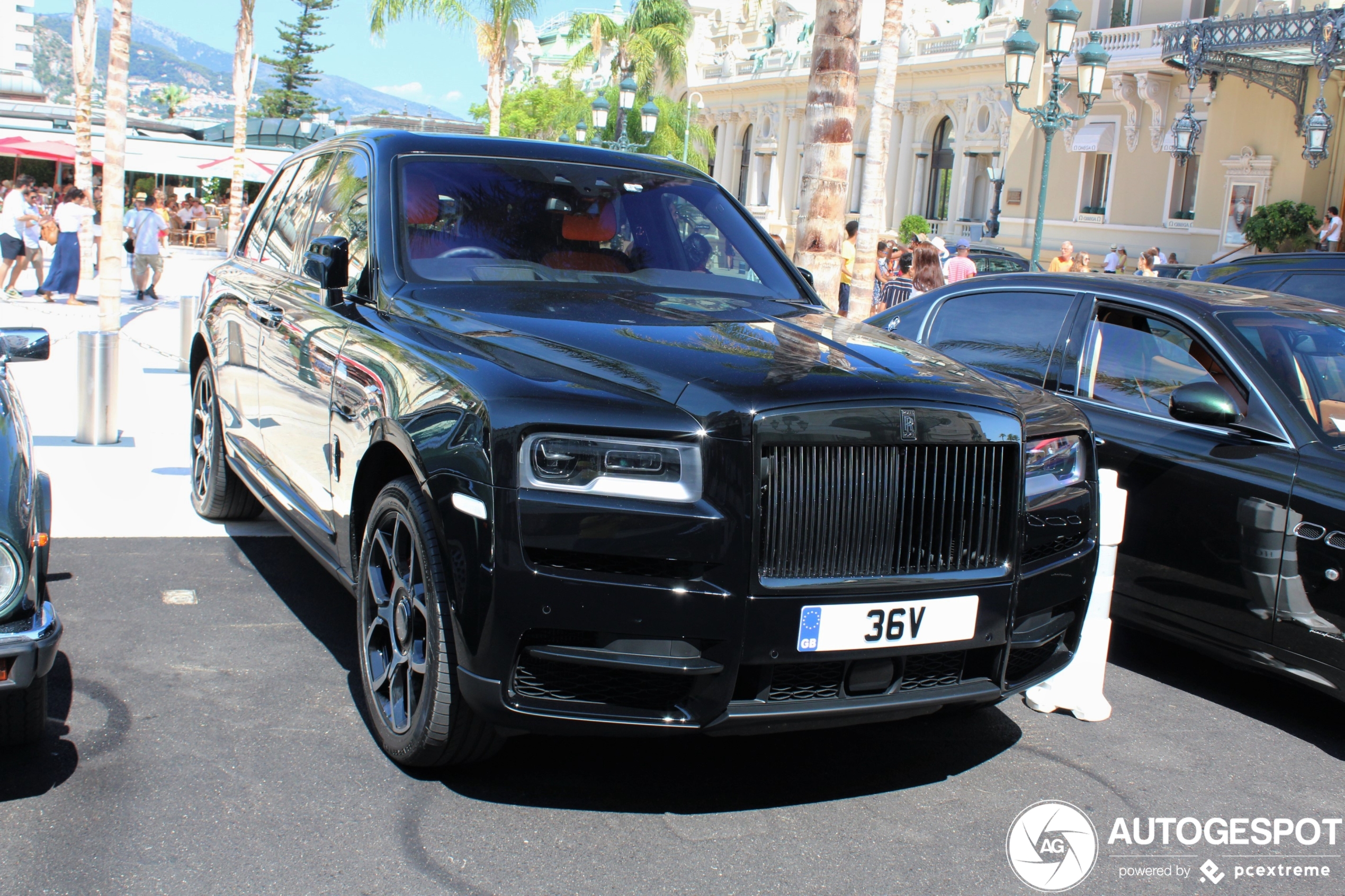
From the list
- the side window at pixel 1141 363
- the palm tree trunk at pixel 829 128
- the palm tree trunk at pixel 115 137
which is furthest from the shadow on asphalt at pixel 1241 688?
the palm tree trunk at pixel 115 137

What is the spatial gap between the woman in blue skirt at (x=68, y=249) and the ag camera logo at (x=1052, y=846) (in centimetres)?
1861

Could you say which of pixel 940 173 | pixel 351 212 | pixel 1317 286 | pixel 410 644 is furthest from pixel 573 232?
pixel 940 173

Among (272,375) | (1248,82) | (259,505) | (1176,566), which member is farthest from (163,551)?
(1248,82)

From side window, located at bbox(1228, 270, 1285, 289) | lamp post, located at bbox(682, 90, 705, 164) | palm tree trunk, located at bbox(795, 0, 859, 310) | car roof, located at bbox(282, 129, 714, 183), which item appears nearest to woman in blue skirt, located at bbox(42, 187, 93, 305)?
A: palm tree trunk, located at bbox(795, 0, 859, 310)

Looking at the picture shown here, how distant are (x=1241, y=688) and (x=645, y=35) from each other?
4861 centimetres

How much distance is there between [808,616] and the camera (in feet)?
10.4

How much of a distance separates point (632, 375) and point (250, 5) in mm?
27583

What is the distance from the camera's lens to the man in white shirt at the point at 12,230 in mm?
18906

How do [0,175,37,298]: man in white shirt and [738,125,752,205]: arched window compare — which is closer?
[0,175,37,298]: man in white shirt

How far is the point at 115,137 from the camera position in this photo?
12367mm

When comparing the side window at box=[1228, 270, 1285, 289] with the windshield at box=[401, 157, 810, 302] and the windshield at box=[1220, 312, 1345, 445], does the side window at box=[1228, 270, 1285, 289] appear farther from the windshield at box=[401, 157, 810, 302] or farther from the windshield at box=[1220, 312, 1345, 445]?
the windshield at box=[401, 157, 810, 302]

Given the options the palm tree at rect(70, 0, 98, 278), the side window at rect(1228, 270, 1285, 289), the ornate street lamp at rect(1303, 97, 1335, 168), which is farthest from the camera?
the ornate street lamp at rect(1303, 97, 1335, 168)

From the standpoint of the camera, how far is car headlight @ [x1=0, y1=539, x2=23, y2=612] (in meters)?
3.09

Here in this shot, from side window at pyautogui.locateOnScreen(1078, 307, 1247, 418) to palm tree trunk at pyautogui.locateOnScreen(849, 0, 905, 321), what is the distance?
28.3 ft
